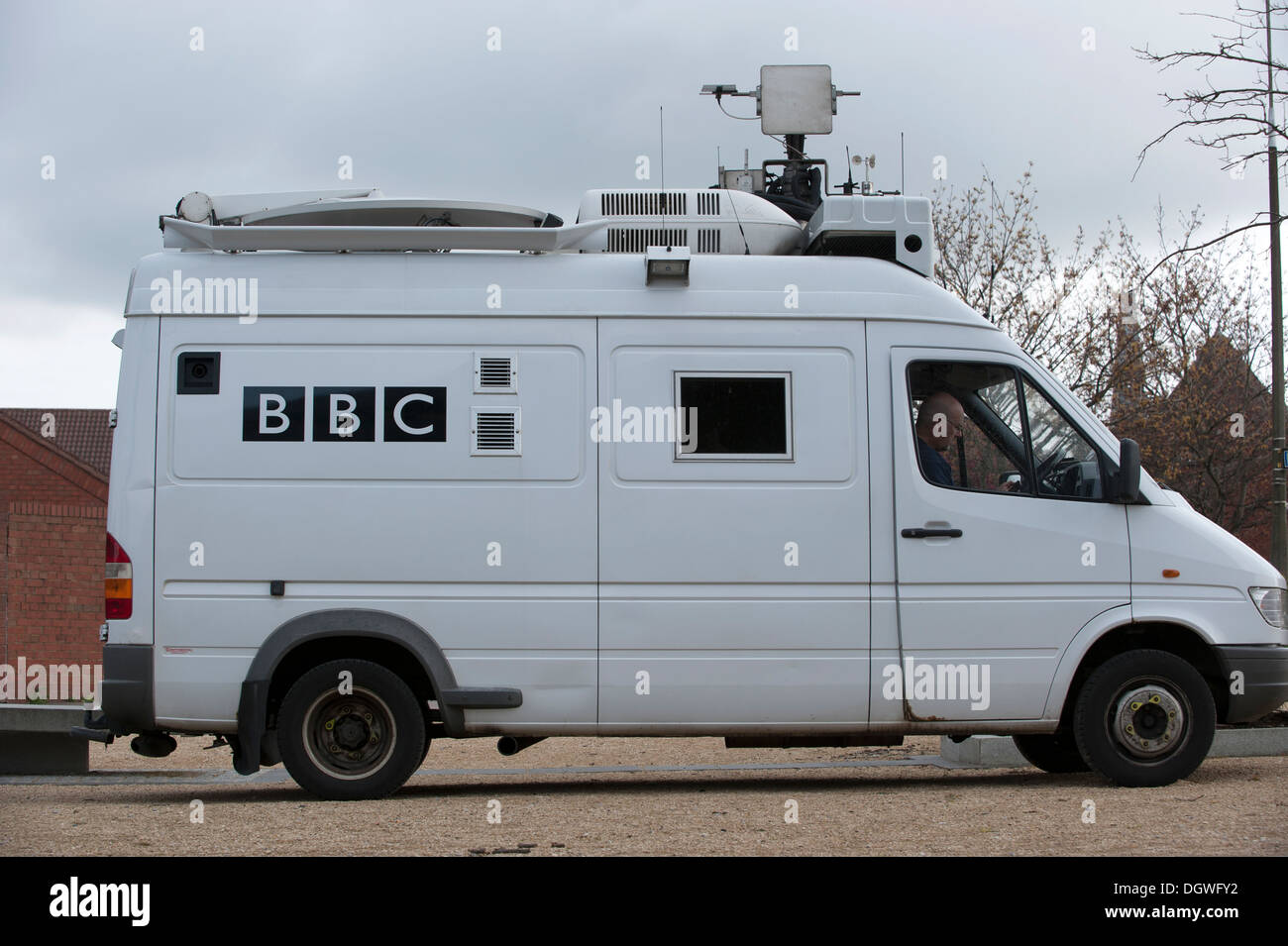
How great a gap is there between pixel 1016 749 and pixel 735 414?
373 cm

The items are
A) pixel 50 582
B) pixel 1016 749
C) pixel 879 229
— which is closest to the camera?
pixel 879 229

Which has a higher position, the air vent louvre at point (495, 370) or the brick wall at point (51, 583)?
the air vent louvre at point (495, 370)

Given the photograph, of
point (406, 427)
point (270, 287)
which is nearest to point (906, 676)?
point (406, 427)

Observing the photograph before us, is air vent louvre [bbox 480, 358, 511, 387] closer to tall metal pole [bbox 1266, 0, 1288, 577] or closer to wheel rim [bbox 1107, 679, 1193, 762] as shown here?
wheel rim [bbox 1107, 679, 1193, 762]

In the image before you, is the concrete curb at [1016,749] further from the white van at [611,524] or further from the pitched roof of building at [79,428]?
the pitched roof of building at [79,428]

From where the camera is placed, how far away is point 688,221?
7895 mm

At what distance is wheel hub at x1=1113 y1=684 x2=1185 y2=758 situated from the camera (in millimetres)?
7387

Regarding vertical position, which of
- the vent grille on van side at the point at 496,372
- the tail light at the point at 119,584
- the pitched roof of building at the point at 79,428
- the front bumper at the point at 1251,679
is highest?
the pitched roof of building at the point at 79,428

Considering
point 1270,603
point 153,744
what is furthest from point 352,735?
point 1270,603

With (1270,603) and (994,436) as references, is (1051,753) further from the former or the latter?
(994,436)

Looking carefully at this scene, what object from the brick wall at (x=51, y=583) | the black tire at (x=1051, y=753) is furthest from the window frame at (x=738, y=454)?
the brick wall at (x=51, y=583)

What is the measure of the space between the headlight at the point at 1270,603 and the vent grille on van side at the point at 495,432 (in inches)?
161

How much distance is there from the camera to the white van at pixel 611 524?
714 cm
